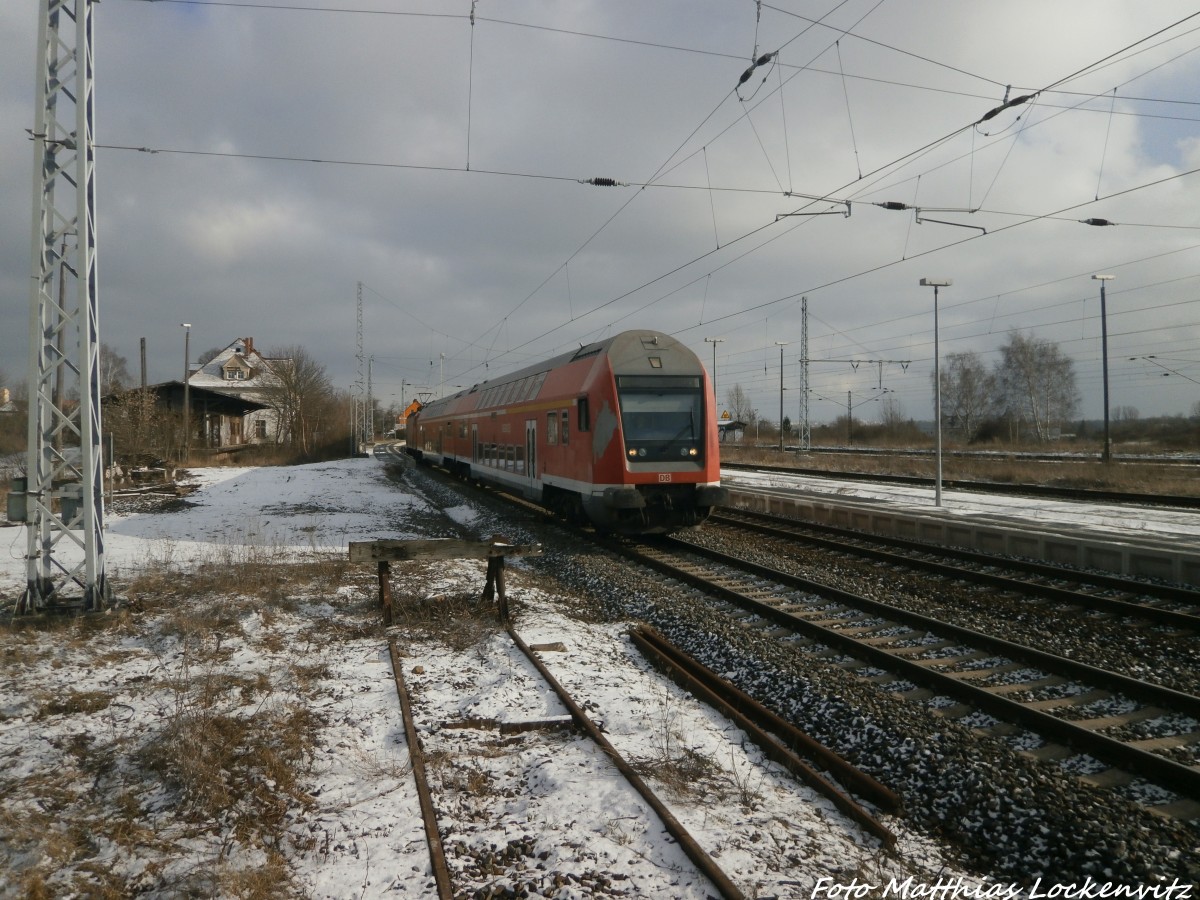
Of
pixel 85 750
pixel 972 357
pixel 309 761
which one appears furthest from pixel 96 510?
pixel 972 357

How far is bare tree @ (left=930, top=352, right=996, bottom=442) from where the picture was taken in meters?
66.7

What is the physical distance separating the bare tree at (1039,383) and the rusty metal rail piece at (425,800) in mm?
63085

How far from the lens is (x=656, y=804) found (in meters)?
4.10

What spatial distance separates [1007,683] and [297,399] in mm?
49101

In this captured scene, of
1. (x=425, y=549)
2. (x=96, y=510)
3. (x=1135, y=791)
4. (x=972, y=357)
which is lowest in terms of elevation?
(x=1135, y=791)

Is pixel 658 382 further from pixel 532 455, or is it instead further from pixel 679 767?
pixel 679 767

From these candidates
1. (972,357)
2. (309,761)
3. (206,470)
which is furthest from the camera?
(972,357)

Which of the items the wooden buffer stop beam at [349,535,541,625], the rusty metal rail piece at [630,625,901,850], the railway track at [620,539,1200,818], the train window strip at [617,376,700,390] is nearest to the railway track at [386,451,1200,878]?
the railway track at [620,539,1200,818]

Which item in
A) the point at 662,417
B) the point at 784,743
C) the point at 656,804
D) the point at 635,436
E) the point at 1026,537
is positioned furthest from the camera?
Answer: the point at 662,417

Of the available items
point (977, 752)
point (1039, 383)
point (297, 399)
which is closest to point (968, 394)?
point (1039, 383)

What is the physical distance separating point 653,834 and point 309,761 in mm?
2259

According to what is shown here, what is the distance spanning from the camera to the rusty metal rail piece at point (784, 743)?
13.7 feet

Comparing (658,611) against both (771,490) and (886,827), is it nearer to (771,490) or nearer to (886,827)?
(886,827)

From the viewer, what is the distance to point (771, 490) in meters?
22.1
